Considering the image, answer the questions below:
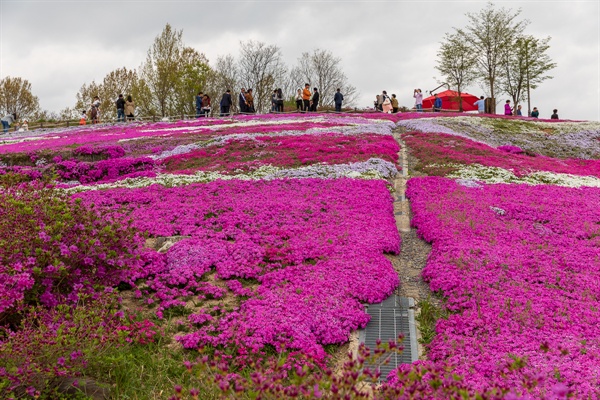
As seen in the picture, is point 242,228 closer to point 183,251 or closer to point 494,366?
point 183,251

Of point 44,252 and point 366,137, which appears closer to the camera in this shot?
point 44,252

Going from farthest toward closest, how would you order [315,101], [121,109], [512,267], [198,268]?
[315,101] < [121,109] < [198,268] < [512,267]

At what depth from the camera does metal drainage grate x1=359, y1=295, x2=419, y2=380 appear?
23.7 feet

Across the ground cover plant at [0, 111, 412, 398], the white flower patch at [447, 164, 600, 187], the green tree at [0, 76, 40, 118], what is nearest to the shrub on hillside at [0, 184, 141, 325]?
the ground cover plant at [0, 111, 412, 398]

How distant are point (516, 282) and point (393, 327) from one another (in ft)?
8.12

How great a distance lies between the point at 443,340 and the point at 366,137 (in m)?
18.2

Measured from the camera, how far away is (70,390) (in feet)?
20.0

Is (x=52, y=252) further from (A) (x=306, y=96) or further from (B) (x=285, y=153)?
(A) (x=306, y=96)

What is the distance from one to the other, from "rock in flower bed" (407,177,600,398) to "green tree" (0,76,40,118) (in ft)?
269

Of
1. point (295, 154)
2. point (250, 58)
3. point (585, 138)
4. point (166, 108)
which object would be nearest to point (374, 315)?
point (295, 154)

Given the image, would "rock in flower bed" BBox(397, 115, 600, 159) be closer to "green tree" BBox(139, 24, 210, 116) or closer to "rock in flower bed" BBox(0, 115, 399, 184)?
"rock in flower bed" BBox(0, 115, 399, 184)

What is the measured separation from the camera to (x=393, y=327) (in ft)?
26.4

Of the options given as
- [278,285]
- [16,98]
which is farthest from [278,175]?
[16,98]

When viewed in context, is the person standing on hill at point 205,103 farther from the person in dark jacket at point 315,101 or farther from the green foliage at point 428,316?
the green foliage at point 428,316
